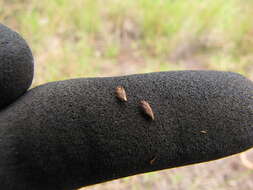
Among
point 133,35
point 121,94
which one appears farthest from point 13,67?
point 133,35

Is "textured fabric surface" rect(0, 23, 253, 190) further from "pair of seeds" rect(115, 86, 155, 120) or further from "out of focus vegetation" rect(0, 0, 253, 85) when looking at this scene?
"out of focus vegetation" rect(0, 0, 253, 85)

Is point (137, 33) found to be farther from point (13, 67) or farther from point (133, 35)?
point (13, 67)

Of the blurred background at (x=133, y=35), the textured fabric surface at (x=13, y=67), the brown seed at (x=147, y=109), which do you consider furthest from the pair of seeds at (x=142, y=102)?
the blurred background at (x=133, y=35)

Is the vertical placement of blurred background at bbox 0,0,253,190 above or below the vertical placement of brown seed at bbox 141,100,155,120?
below

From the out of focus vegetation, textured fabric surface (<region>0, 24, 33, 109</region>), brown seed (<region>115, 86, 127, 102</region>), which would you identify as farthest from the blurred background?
brown seed (<region>115, 86, 127, 102</region>)

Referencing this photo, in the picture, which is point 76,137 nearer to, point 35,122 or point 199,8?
point 35,122

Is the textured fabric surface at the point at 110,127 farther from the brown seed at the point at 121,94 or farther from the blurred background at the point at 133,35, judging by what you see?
the blurred background at the point at 133,35
